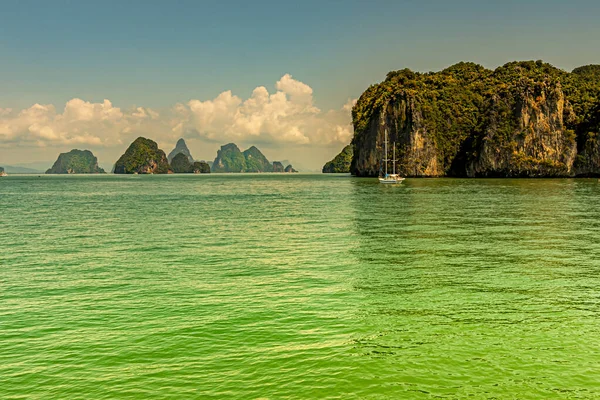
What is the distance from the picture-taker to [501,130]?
554 feet

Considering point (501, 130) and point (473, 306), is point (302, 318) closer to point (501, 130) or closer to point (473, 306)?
point (473, 306)

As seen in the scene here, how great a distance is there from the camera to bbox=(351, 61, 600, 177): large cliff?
162250 mm

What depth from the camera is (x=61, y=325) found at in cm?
1316

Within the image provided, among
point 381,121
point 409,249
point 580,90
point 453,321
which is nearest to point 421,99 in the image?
point 381,121

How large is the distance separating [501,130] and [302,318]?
17354 centimetres

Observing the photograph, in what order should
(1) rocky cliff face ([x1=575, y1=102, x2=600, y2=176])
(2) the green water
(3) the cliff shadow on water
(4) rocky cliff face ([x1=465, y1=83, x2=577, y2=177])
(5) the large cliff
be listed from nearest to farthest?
(2) the green water < (3) the cliff shadow on water < (1) rocky cliff face ([x1=575, y1=102, x2=600, y2=176]) < (4) rocky cliff face ([x1=465, y1=83, x2=577, y2=177]) < (5) the large cliff

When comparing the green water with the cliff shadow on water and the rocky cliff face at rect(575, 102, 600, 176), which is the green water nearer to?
the cliff shadow on water

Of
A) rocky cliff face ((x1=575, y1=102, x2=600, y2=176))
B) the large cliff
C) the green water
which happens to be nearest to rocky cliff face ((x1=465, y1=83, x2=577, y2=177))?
the large cliff

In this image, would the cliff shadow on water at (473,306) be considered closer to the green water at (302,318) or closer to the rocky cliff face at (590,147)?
the green water at (302,318)

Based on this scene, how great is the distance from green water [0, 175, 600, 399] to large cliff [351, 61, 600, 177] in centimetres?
14861

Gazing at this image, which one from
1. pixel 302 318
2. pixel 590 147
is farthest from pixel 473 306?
pixel 590 147

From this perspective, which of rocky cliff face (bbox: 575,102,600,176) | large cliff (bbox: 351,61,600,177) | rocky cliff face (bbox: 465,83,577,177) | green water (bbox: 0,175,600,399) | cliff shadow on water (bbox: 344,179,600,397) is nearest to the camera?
green water (bbox: 0,175,600,399)

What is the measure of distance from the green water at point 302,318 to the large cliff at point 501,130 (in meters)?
149

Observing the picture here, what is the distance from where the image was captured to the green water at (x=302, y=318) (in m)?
9.54
